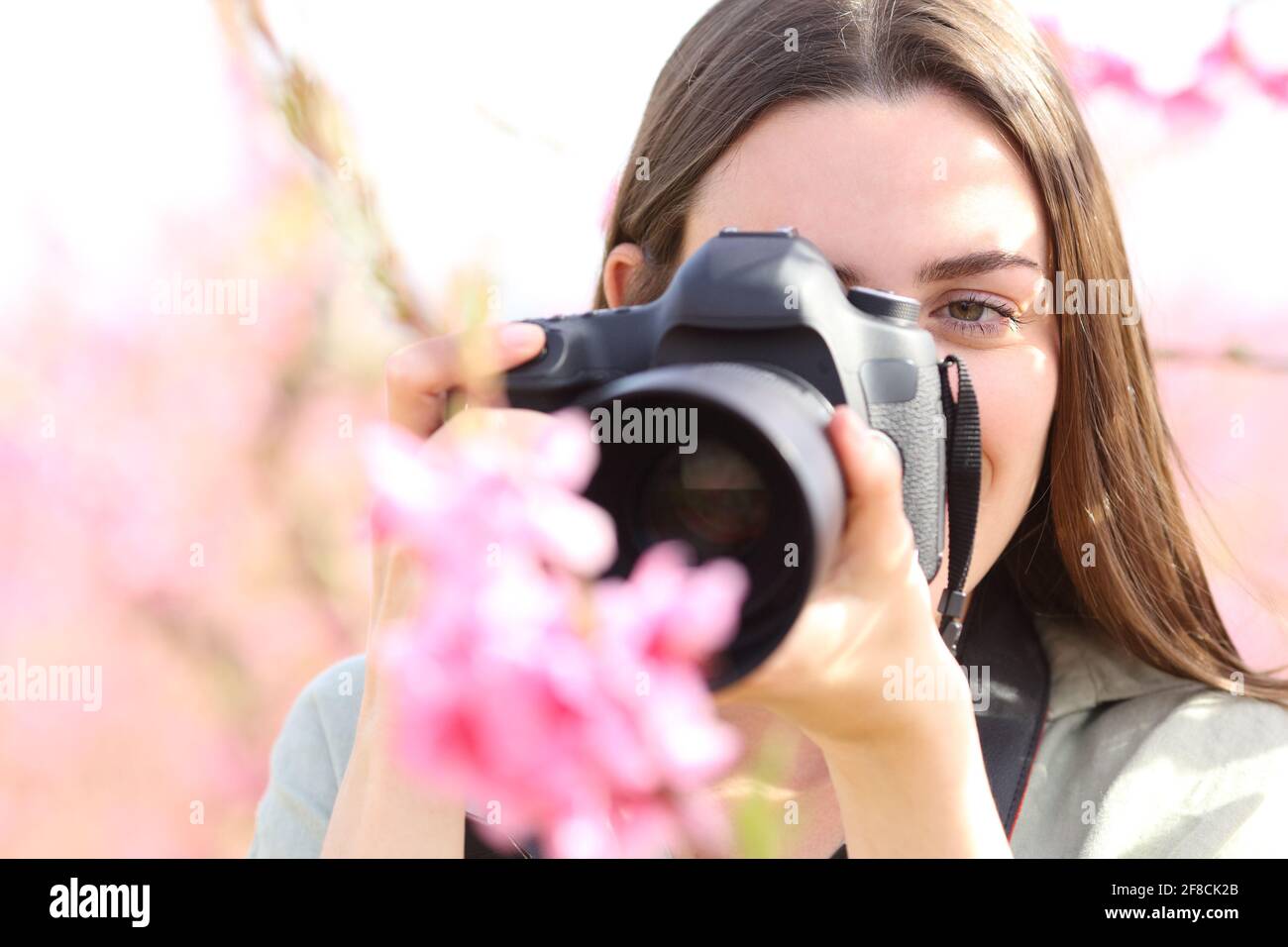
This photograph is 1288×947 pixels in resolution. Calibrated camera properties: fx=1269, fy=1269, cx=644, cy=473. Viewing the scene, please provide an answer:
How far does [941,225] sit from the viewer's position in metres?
0.62

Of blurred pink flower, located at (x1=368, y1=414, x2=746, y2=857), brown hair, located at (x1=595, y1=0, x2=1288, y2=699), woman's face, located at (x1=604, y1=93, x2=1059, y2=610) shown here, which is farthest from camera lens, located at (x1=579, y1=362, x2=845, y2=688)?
brown hair, located at (x1=595, y1=0, x2=1288, y2=699)

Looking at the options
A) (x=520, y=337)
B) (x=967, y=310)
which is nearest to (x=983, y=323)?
(x=967, y=310)

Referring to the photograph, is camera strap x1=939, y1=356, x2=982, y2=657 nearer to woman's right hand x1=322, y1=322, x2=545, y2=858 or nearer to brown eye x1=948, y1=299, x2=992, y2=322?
brown eye x1=948, y1=299, x2=992, y2=322

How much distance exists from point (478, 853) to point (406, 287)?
29 cm

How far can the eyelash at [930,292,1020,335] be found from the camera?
642 millimetres

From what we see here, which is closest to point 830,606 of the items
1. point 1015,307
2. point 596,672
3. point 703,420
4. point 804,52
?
point 703,420

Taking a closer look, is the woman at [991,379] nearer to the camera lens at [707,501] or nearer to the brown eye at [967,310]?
the brown eye at [967,310]

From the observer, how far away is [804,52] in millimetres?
714

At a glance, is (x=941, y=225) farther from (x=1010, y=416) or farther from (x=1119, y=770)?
(x=1119, y=770)

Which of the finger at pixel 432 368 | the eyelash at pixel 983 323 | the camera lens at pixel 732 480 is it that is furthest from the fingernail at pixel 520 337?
the eyelash at pixel 983 323

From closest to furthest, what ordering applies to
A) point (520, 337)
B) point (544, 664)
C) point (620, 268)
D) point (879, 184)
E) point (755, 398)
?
point (544, 664)
point (755, 398)
point (520, 337)
point (879, 184)
point (620, 268)

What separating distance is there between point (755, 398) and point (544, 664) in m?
0.17

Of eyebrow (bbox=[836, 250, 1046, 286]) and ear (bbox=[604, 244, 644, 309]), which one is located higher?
ear (bbox=[604, 244, 644, 309])
